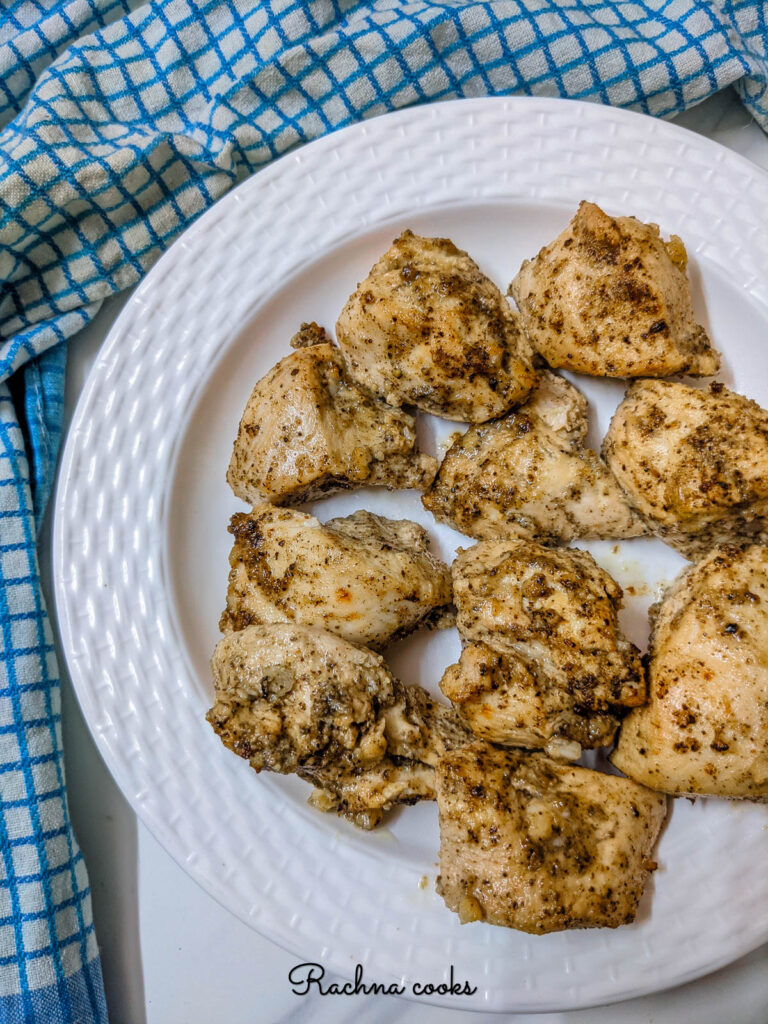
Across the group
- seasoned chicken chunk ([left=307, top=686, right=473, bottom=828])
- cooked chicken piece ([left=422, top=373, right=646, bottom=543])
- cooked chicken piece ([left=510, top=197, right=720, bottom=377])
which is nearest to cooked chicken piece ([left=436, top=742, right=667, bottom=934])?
seasoned chicken chunk ([left=307, top=686, right=473, bottom=828])

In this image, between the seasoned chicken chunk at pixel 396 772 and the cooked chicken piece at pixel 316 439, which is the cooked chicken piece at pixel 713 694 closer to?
the seasoned chicken chunk at pixel 396 772

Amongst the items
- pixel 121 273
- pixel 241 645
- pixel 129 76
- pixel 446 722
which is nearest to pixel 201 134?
pixel 129 76

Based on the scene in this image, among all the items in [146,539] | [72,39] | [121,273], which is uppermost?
[72,39]

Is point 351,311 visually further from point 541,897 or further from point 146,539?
point 541,897

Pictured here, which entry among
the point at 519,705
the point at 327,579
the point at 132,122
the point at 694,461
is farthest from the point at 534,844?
the point at 132,122

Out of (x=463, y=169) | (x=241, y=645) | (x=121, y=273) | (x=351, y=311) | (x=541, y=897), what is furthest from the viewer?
(x=121, y=273)

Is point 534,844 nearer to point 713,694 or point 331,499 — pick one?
point 713,694

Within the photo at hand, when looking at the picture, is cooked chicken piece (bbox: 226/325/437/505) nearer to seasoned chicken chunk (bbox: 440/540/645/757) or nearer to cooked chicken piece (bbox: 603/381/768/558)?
seasoned chicken chunk (bbox: 440/540/645/757)
